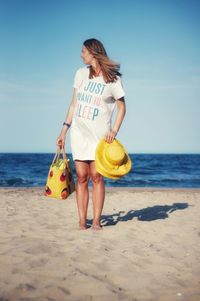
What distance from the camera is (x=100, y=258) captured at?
9.30 ft

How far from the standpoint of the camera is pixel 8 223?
4.32 m

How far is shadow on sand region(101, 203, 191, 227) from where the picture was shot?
16.1ft

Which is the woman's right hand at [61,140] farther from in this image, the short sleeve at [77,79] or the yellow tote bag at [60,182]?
the short sleeve at [77,79]

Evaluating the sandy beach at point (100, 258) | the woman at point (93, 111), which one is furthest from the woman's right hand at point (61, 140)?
the sandy beach at point (100, 258)

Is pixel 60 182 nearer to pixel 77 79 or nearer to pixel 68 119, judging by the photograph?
pixel 68 119

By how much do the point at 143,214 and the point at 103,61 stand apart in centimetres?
290

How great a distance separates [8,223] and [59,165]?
104cm

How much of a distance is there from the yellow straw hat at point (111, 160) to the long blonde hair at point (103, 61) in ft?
2.46

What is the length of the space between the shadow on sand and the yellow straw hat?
1218 millimetres

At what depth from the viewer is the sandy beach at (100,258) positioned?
2184 millimetres

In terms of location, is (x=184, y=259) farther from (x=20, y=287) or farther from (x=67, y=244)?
(x=20, y=287)

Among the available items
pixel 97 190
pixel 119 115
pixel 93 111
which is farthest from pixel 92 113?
pixel 97 190

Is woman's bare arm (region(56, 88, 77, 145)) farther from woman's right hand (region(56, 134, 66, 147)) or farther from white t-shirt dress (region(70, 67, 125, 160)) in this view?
white t-shirt dress (region(70, 67, 125, 160))

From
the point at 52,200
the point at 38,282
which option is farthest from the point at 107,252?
the point at 52,200
